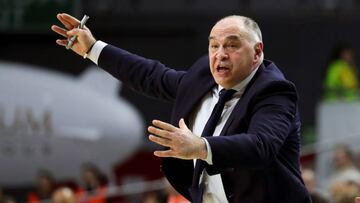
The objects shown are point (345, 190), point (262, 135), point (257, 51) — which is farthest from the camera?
point (345, 190)

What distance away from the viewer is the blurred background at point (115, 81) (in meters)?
12.8

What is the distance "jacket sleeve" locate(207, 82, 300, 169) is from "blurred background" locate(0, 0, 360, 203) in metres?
8.23

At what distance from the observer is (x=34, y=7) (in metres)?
12.3

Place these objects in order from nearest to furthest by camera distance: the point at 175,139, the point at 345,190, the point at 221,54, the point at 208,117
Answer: the point at 175,139
the point at 221,54
the point at 208,117
the point at 345,190

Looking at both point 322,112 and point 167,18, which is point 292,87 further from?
point 167,18

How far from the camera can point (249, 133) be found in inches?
148

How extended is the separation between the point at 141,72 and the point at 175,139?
92 cm

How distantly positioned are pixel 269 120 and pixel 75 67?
12220mm

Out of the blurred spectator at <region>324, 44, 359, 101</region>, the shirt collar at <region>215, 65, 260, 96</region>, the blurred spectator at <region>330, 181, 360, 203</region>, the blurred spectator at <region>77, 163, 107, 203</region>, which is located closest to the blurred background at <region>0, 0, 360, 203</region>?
the blurred spectator at <region>324, 44, 359, 101</region>

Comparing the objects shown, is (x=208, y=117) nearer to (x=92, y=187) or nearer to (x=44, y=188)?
(x=92, y=187)

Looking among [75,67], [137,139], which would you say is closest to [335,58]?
[137,139]

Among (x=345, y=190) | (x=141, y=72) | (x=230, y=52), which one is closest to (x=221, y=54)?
(x=230, y=52)

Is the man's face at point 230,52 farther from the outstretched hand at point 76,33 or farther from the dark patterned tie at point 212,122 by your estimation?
the outstretched hand at point 76,33

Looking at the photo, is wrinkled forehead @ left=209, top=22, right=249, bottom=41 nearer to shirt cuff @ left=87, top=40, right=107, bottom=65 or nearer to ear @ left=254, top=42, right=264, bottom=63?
ear @ left=254, top=42, right=264, bottom=63
